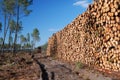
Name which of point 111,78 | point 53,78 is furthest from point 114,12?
point 53,78

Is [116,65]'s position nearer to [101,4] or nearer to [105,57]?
[105,57]

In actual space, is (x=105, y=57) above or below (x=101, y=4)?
below

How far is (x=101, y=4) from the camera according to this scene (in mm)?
12492

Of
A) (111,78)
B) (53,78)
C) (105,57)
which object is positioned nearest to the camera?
(111,78)

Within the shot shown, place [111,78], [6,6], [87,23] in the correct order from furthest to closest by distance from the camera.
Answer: [6,6] → [87,23] → [111,78]

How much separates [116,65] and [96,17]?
146 inches

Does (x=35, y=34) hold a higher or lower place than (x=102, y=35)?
higher

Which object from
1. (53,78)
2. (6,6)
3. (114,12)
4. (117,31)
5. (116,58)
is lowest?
(53,78)

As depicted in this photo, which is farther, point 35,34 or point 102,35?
point 35,34

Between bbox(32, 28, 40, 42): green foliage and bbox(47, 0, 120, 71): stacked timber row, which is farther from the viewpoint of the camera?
bbox(32, 28, 40, 42): green foliage

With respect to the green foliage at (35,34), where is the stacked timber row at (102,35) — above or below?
below

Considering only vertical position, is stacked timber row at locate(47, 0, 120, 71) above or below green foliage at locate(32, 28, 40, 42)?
below

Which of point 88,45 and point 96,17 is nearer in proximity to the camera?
point 96,17

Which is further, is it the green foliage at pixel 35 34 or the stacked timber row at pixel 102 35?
the green foliage at pixel 35 34
